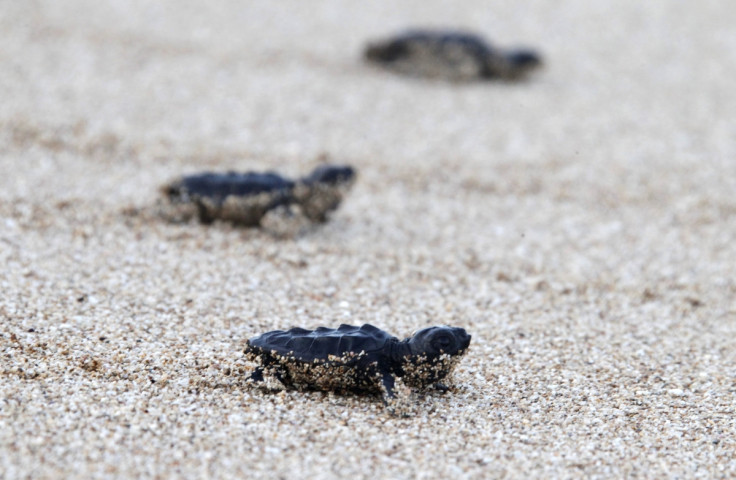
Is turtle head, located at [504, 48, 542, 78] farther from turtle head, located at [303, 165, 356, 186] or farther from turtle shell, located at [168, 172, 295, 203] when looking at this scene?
turtle shell, located at [168, 172, 295, 203]

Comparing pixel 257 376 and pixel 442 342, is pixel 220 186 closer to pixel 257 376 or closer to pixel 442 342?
pixel 257 376

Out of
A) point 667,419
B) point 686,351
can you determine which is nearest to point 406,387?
point 667,419

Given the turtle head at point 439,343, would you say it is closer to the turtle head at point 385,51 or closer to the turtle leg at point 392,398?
the turtle leg at point 392,398

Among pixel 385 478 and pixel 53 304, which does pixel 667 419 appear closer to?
pixel 385 478

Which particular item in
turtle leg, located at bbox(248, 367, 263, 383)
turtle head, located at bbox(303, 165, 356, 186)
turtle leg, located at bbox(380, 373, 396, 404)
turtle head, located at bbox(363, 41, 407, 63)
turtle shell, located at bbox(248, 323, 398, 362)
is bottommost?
turtle leg, located at bbox(248, 367, 263, 383)

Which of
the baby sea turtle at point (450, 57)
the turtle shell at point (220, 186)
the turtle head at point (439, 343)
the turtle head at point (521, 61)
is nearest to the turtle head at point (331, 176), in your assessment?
the turtle shell at point (220, 186)

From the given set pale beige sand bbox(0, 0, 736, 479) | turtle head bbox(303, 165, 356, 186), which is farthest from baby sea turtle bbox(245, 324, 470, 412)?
turtle head bbox(303, 165, 356, 186)
